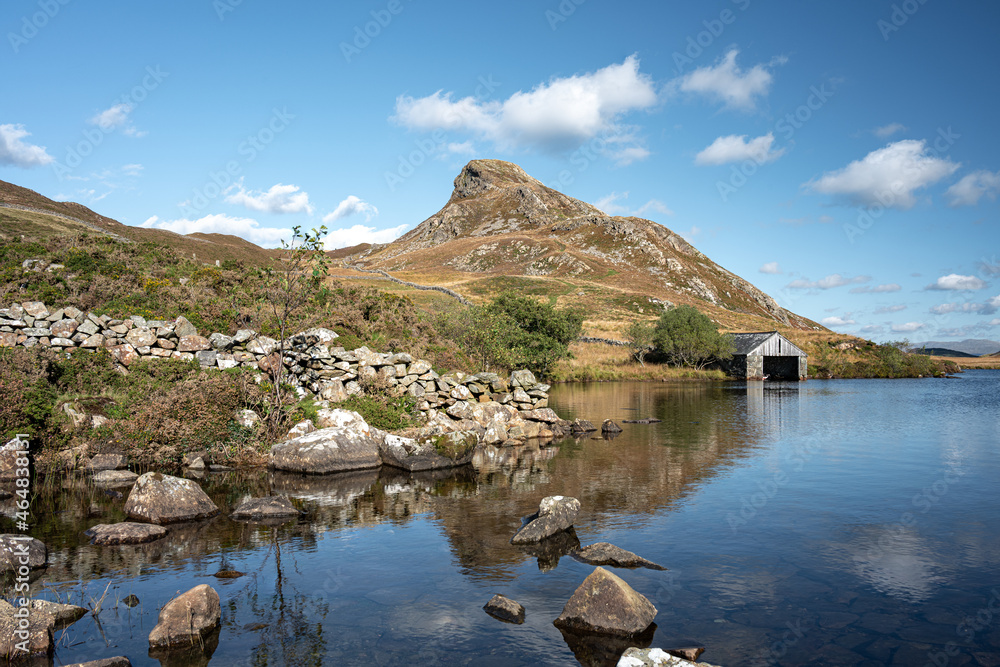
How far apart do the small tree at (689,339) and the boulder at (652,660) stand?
6797cm

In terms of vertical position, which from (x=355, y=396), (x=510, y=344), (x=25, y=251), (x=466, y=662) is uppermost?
(x=25, y=251)

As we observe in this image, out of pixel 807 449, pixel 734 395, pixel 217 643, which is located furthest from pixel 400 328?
pixel 734 395

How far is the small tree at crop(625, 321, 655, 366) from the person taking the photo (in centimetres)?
7488

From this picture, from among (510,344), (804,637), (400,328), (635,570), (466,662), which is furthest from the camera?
(510,344)

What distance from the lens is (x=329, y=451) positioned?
20922 millimetres

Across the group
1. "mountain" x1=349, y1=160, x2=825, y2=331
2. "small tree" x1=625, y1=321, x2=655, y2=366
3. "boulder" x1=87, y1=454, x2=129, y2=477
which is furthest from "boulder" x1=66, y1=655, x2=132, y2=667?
"mountain" x1=349, y1=160, x2=825, y2=331

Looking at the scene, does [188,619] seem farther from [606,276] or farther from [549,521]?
[606,276]

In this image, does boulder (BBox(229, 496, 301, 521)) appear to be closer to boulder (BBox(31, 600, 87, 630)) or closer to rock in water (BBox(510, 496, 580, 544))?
boulder (BBox(31, 600, 87, 630))

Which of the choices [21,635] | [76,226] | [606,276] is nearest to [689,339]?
[76,226]

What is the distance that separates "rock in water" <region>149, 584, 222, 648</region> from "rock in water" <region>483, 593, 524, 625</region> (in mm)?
4411

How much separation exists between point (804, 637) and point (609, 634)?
3.03 meters

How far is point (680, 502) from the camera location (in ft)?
55.7

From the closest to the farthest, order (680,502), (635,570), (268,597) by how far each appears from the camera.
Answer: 1. (268,597)
2. (635,570)
3. (680,502)

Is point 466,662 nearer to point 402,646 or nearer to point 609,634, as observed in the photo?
point 402,646
